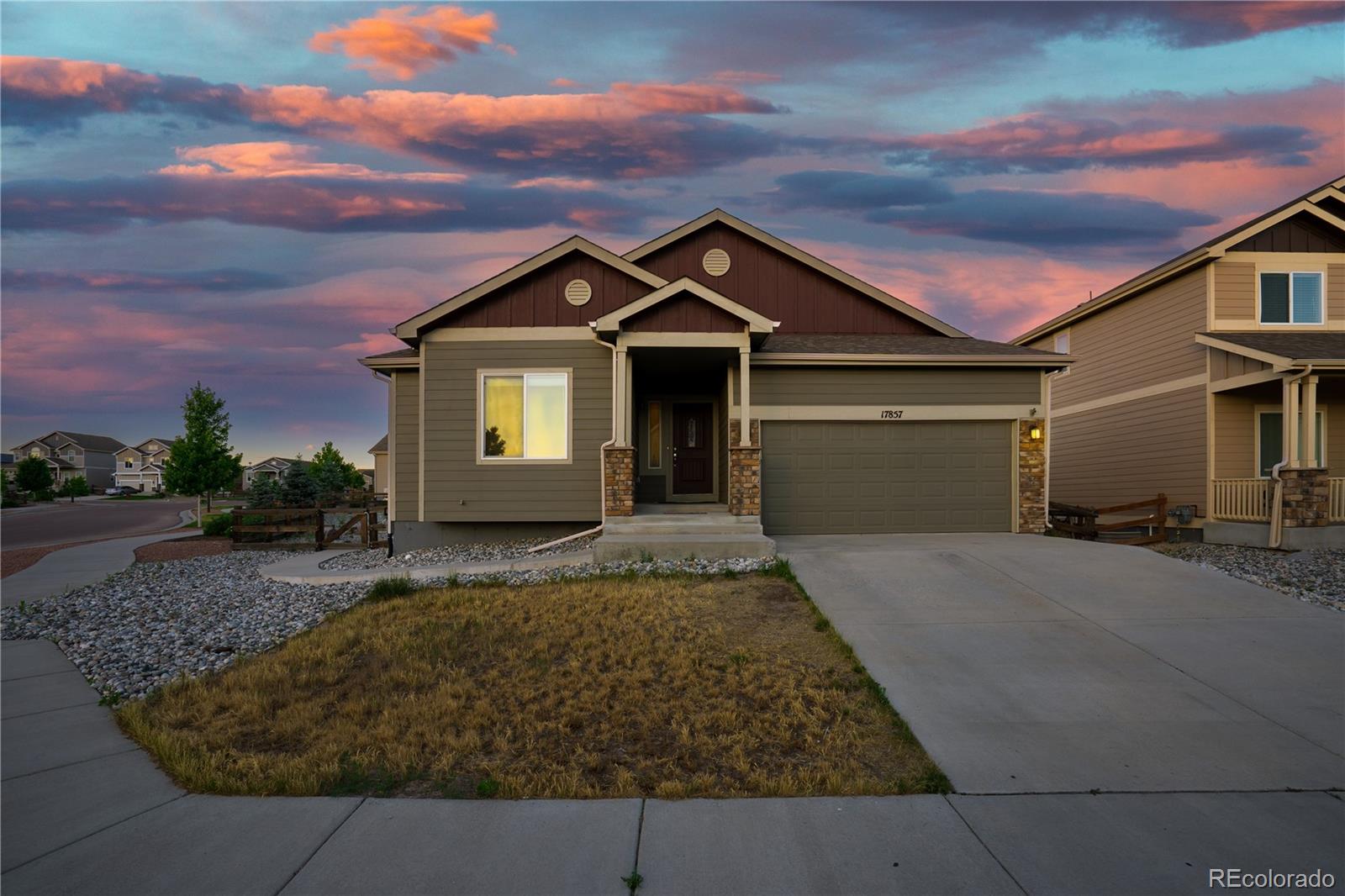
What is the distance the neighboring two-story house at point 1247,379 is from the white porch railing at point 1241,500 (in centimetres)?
2

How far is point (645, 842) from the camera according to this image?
3.68 m

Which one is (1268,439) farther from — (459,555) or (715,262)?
(459,555)

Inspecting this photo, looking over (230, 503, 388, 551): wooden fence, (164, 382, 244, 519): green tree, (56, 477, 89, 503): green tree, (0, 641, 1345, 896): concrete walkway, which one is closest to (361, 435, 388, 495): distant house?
(164, 382, 244, 519): green tree

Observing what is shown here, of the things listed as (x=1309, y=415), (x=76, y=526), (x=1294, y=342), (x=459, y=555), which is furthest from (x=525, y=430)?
(x=76, y=526)

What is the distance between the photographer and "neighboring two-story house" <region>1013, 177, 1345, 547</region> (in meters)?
13.1

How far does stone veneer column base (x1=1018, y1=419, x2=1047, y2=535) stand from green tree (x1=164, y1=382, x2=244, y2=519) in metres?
27.7

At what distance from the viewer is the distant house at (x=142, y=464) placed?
90438 millimetres

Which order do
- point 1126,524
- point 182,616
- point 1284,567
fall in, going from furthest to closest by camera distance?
point 1126,524, point 1284,567, point 182,616

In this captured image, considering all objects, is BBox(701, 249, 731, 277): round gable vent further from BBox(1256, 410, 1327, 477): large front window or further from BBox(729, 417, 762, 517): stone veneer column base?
BBox(1256, 410, 1327, 477): large front window

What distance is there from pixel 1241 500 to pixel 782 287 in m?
9.86

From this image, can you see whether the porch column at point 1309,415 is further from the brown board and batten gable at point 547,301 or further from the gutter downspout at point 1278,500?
the brown board and batten gable at point 547,301

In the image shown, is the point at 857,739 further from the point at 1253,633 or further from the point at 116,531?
the point at 116,531

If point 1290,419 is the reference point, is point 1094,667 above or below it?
below

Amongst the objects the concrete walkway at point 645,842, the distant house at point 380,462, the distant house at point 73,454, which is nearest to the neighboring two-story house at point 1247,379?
the concrete walkway at point 645,842
